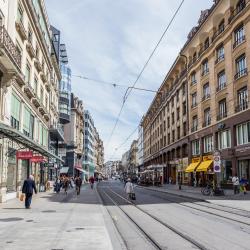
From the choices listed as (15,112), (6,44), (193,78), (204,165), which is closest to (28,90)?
(15,112)

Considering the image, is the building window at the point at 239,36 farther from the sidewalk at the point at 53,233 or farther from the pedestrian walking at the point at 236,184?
the sidewalk at the point at 53,233

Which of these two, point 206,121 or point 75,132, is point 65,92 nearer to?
point 75,132

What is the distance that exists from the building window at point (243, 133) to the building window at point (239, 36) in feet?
25.3

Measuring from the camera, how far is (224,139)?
133 feet

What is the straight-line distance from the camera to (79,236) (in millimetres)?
10227

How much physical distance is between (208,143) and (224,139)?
219 inches

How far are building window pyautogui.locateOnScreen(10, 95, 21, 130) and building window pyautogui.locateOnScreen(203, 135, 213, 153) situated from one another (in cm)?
2404

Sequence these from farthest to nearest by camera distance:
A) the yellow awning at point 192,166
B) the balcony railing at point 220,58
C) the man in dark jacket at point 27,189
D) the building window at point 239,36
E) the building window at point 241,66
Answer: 1. the yellow awning at point 192,166
2. the balcony railing at point 220,58
3. the building window at point 239,36
4. the building window at point 241,66
5. the man in dark jacket at point 27,189

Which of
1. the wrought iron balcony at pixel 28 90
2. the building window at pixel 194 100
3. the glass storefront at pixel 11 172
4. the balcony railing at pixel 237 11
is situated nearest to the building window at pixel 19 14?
the wrought iron balcony at pixel 28 90

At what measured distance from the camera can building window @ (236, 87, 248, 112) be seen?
35562 millimetres

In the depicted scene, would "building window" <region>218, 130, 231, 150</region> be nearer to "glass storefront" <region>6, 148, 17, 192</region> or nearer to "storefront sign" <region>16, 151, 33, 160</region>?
"glass storefront" <region>6, 148, 17, 192</region>

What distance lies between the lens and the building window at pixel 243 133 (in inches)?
1364

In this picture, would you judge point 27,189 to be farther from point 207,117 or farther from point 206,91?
point 206,91

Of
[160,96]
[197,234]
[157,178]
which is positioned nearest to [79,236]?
[197,234]
